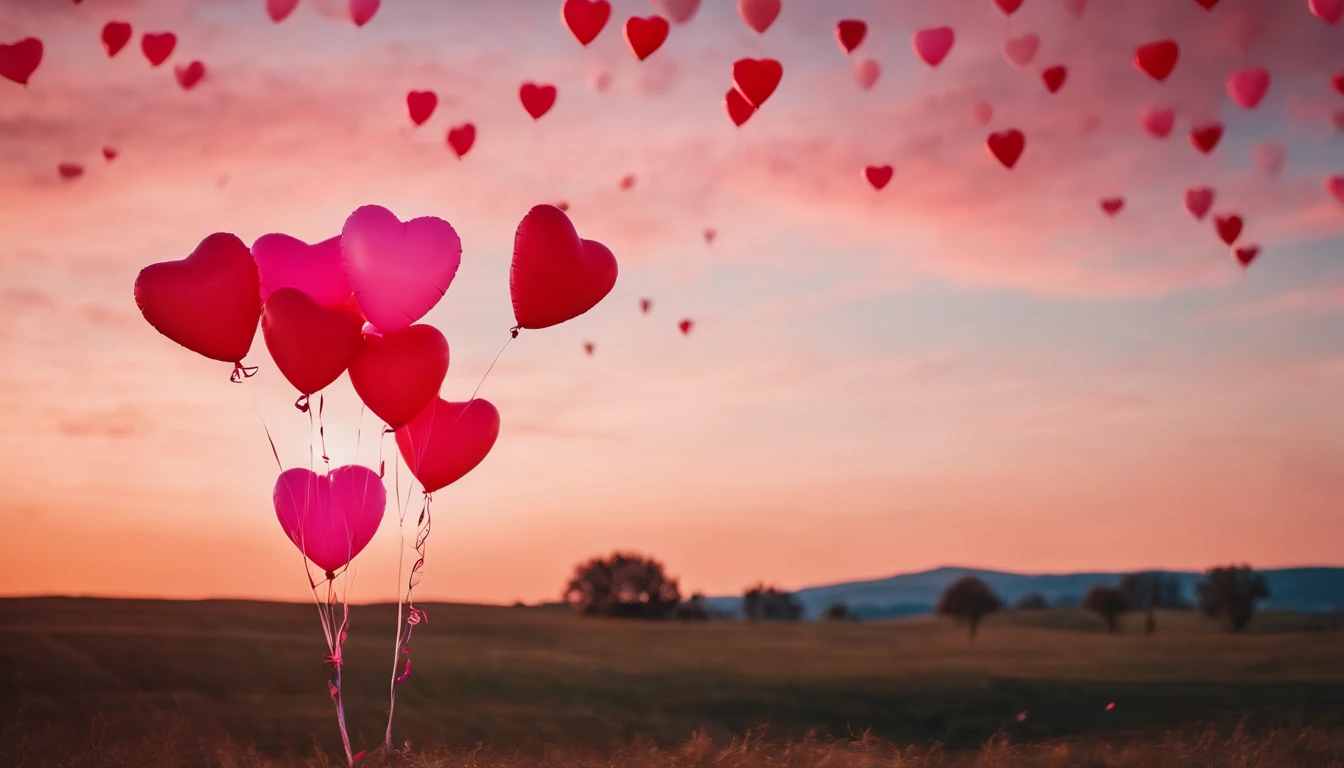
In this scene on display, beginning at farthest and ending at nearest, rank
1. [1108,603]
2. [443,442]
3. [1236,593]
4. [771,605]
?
[771,605] → [1108,603] → [1236,593] → [443,442]

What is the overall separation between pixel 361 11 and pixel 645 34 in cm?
298

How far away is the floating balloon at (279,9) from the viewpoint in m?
12.4

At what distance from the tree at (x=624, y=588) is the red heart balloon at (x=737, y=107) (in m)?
51.9

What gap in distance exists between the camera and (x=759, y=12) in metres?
13.0

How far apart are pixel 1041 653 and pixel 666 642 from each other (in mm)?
14044

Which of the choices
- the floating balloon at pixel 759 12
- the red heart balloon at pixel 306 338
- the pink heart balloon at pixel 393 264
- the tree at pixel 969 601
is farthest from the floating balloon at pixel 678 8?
the tree at pixel 969 601

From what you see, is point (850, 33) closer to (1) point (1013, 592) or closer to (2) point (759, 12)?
(2) point (759, 12)

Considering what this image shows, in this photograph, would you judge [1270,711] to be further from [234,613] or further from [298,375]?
[234,613]

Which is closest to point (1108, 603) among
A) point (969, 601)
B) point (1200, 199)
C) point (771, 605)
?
point (969, 601)

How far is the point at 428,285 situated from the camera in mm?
9570

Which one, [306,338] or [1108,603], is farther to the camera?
[1108,603]

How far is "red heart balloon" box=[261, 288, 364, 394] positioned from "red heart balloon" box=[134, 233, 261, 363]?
219 mm

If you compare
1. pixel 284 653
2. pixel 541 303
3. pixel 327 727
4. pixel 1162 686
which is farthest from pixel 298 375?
pixel 1162 686

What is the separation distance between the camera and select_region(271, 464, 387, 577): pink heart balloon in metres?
10.3
